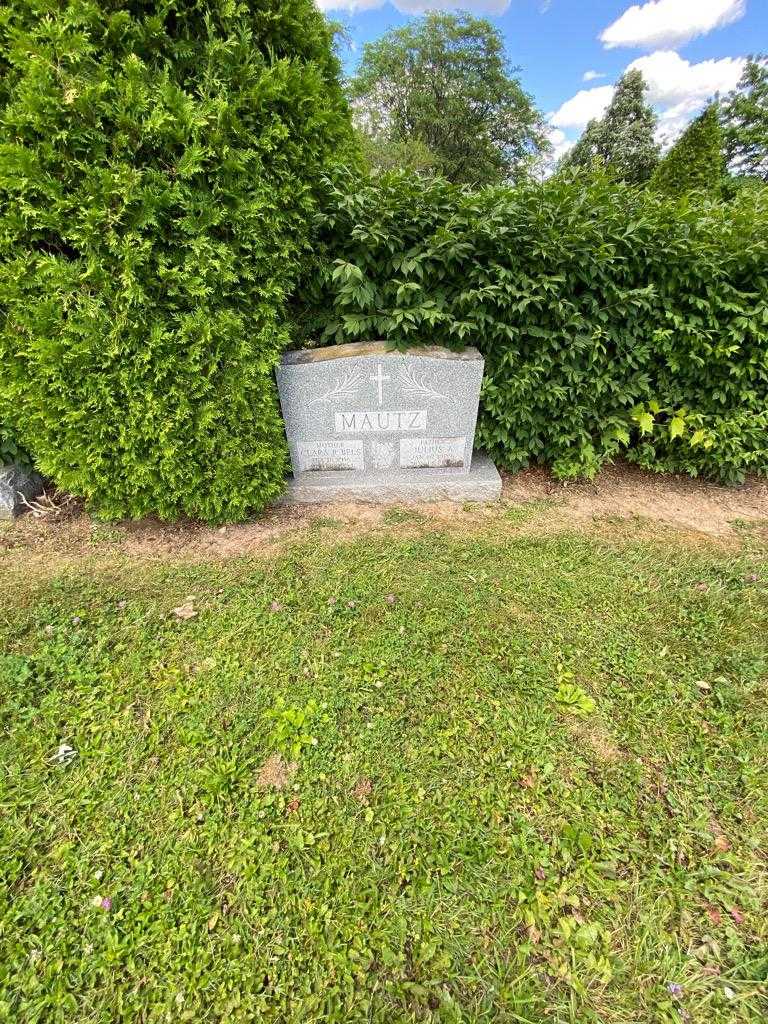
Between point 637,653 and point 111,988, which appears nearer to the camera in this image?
point 111,988

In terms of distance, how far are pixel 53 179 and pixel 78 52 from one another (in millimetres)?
554

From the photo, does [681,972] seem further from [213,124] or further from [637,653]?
[213,124]

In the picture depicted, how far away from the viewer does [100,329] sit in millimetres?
2496

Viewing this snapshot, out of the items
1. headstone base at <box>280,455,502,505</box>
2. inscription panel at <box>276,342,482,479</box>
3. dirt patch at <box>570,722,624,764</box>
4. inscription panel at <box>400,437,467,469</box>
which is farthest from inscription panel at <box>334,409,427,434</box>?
dirt patch at <box>570,722,624,764</box>

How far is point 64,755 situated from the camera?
6.14 feet

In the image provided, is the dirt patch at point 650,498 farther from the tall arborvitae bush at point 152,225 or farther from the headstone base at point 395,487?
the tall arborvitae bush at point 152,225

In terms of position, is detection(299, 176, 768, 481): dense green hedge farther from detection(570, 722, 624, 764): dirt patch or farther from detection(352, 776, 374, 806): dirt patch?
detection(352, 776, 374, 806): dirt patch

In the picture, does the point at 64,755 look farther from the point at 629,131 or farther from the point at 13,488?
the point at 629,131

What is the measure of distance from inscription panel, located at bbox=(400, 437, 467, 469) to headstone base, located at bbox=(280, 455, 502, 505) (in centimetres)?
5

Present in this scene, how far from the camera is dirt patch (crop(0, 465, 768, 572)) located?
306cm

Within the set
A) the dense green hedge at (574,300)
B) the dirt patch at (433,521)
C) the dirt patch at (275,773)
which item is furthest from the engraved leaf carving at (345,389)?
the dirt patch at (275,773)

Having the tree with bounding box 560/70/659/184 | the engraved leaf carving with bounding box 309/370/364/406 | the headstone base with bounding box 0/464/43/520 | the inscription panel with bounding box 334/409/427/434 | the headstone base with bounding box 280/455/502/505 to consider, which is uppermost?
the tree with bounding box 560/70/659/184

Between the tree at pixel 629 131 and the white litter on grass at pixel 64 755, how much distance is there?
27588 mm

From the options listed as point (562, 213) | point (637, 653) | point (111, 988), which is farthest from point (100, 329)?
point (637, 653)
